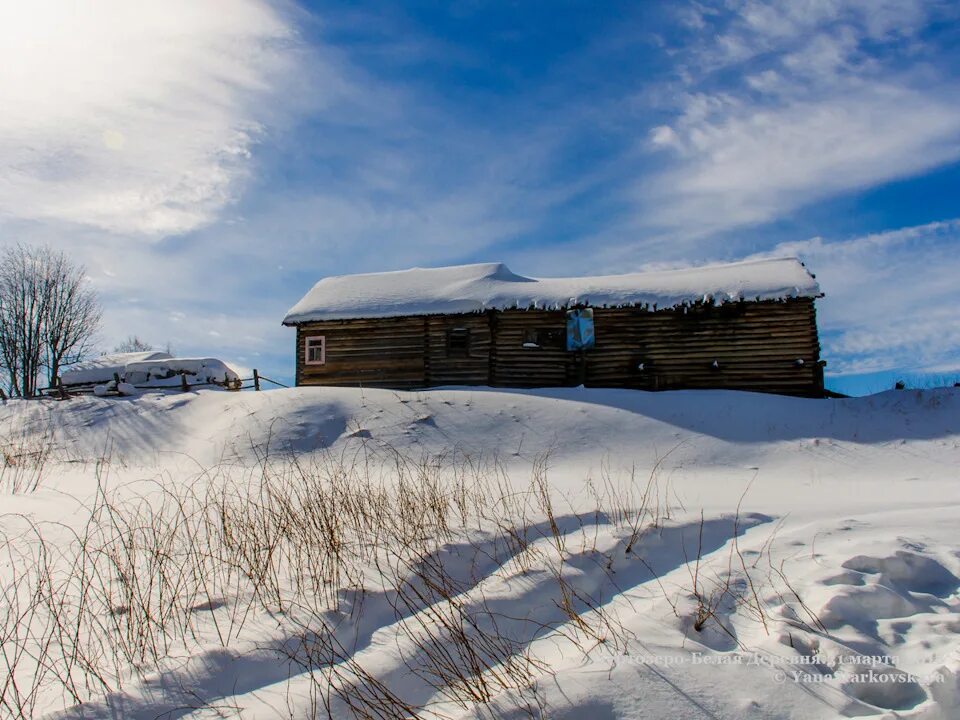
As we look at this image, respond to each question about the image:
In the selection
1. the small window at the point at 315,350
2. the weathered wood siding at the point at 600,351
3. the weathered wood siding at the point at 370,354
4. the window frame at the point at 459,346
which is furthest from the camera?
the small window at the point at 315,350

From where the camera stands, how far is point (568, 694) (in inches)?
83.8

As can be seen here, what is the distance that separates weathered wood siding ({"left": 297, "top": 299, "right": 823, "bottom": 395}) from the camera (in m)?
17.1

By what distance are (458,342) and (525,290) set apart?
111 inches

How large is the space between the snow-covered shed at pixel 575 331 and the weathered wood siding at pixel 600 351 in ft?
0.11

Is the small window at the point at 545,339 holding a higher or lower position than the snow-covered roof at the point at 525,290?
lower

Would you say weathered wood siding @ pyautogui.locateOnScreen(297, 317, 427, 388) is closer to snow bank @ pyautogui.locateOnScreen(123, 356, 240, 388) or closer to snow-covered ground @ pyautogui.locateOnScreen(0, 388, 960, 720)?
snow bank @ pyautogui.locateOnScreen(123, 356, 240, 388)

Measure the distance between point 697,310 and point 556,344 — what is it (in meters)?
4.37

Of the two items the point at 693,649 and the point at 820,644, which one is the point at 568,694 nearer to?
the point at 693,649

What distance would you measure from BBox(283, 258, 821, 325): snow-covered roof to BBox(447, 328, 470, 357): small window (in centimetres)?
77

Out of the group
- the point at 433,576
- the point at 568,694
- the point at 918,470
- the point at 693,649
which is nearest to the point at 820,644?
the point at 693,649

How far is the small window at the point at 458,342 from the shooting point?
19312 mm

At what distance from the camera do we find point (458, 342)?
1950 centimetres

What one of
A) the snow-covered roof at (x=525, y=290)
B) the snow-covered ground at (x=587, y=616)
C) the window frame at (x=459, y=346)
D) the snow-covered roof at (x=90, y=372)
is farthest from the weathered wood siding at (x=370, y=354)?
the snow-covered roof at (x=90, y=372)

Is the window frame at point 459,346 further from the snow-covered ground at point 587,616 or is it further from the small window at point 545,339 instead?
the snow-covered ground at point 587,616
